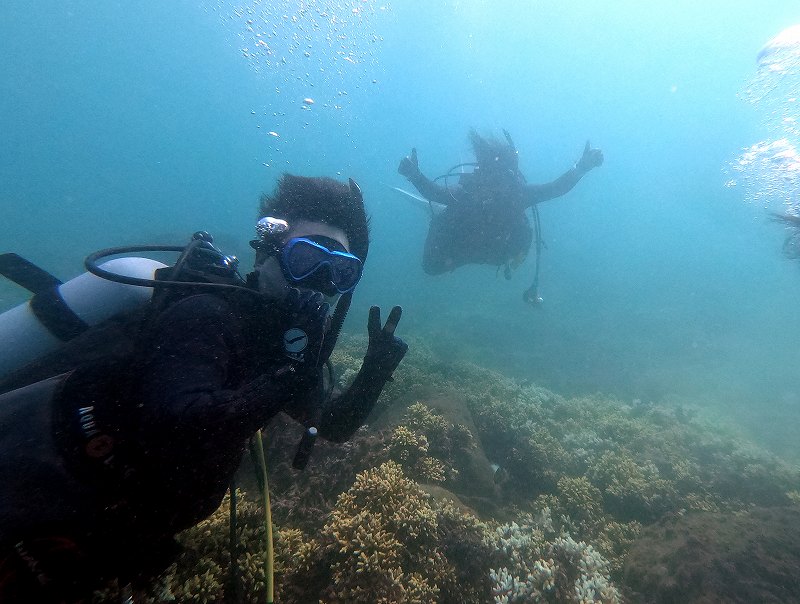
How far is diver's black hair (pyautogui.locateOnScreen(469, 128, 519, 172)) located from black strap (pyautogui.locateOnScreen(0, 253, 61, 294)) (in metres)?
14.4

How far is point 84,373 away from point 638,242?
160 metres

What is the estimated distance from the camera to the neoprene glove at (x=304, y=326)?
221 cm

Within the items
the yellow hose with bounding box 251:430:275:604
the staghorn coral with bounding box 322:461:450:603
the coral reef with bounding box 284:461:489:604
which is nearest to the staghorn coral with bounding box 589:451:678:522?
the coral reef with bounding box 284:461:489:604

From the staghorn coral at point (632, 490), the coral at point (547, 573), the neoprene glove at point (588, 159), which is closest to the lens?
the coral at point (547, 573)

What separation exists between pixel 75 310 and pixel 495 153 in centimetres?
1482

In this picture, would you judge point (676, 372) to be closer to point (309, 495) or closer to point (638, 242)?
point (309, 495)

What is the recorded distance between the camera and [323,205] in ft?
10.4

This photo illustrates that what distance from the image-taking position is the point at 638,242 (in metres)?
134

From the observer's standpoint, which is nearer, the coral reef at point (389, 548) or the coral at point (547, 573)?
the coral reef at point (389, 548)

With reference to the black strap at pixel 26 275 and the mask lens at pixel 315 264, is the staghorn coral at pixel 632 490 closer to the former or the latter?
the mask lens at pixel 315 264

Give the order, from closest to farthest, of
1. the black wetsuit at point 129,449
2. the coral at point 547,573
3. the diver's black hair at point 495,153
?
1. the black wetsuit at point 129,449
2. the coral at point 547,573
3. the diver's black hair at point 495,153

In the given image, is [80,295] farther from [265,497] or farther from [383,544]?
[383,544]

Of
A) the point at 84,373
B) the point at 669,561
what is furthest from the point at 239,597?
the point at 669,561

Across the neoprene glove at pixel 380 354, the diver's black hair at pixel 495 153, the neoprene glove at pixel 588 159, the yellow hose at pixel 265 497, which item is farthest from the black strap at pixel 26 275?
the neoprene glove at pixel 588 159
